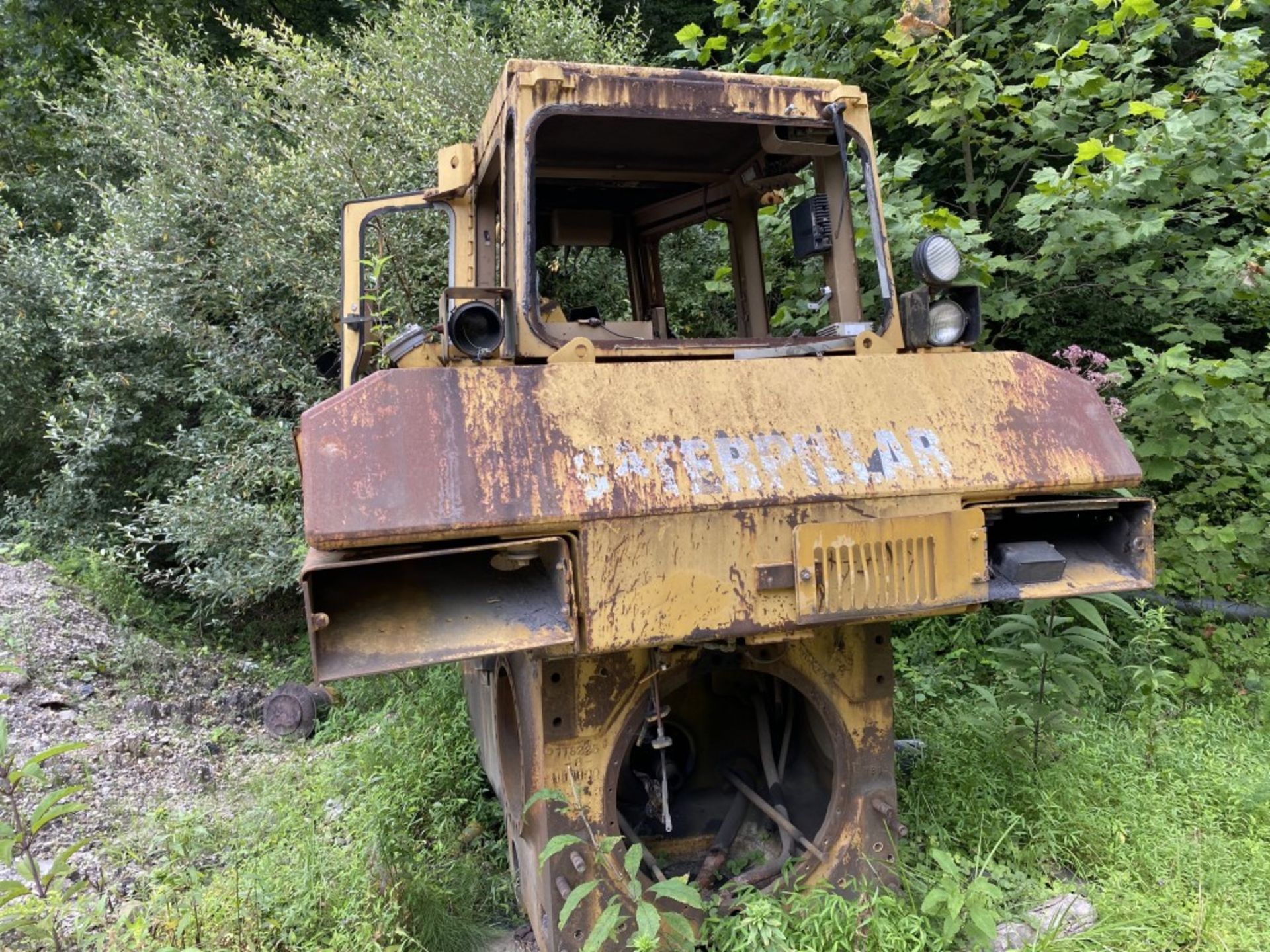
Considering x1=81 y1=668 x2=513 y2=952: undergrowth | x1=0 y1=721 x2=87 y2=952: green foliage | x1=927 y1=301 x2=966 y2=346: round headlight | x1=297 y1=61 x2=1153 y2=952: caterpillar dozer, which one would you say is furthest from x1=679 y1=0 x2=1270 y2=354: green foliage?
x1=0 y1=721 x2=87 y2=952: green foliage

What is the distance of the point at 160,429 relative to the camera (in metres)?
7.05

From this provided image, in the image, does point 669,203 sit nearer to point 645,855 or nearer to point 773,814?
point 773,814

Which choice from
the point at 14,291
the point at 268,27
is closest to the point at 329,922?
the point at 14,291

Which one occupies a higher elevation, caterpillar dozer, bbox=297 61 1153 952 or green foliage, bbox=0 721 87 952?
caterpillar dozer, bbox=297 61 1153 952

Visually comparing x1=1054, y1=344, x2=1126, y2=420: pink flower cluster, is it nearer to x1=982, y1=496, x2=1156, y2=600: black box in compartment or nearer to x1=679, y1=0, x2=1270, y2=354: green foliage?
x1=679, y1=0, x2=1270, y2=354: green foliage

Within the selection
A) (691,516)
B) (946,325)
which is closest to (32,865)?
(691,516)

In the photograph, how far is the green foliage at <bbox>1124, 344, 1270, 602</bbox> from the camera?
13.5 ft

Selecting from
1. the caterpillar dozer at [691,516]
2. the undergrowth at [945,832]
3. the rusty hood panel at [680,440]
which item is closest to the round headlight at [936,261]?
the caterpillar dozer at [691,516]

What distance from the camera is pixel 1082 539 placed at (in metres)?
2.59

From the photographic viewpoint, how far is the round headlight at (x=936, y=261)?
8.41 ft

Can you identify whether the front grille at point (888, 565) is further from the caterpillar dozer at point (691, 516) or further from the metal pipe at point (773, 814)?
the metal pipe at point (773, 814)

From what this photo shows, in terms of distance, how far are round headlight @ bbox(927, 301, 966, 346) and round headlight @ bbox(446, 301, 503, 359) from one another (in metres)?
1.30

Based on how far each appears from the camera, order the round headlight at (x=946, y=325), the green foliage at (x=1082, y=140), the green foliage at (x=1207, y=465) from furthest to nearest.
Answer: the green foliage at (x=1207, y=465)
the green foliage at (x=1082, y=140)
the round headlight at (x=946, y=325)

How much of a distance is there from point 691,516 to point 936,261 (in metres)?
A: 1.17
